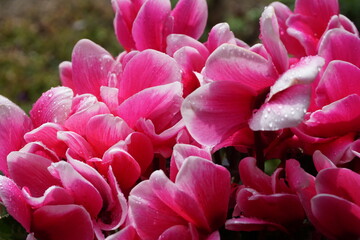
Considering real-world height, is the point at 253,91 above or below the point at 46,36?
above

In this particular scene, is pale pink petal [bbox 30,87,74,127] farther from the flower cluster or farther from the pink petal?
the pink petal

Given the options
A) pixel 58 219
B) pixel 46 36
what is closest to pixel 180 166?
pixel 58 219

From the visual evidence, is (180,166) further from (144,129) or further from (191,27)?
(191,27)

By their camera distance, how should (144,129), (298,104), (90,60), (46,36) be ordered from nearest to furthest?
(298,104)
(144,129)
(90,60)
(46,36)

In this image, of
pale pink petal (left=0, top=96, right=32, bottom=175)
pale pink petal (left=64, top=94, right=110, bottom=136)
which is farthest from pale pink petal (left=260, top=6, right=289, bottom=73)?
pale pink petal (left=0, top=96, right=32, bottom=175)

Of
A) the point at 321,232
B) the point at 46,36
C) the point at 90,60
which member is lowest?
the point at 46,36

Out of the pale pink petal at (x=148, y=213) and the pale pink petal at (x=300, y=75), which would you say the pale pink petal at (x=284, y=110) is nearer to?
the pale pink petal at (x=300, y=75)
